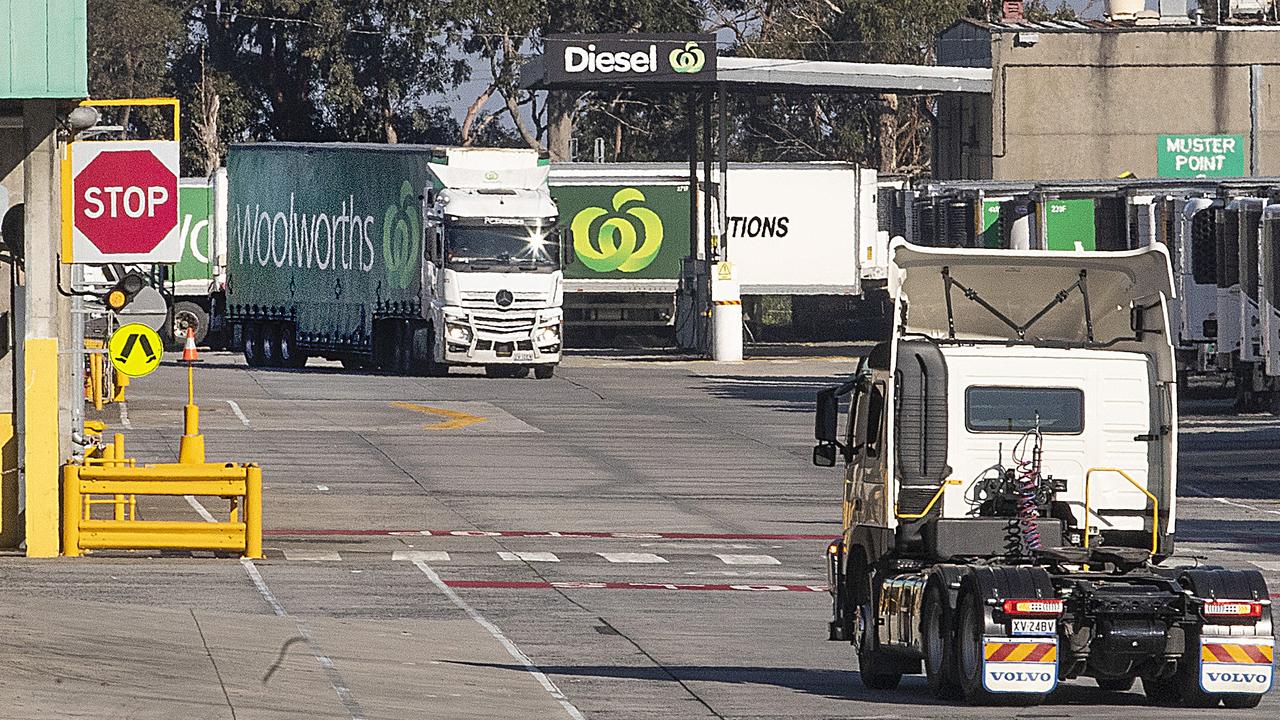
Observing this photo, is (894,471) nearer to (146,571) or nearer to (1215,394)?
(146,571)

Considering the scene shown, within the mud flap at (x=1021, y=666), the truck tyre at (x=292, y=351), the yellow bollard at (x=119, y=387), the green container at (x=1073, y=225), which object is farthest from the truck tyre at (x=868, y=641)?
the truck tyre at (x=292, y=351)

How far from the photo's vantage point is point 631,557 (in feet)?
76.7

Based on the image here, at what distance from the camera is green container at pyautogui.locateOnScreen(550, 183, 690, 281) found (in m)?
58.1

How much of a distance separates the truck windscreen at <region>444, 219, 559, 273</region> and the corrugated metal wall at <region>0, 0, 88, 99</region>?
27.0 meters

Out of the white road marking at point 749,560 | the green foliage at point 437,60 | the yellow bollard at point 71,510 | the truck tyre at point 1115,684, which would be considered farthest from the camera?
the green foliage at point 437,60

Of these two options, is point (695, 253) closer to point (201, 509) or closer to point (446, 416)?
point (446, 416)

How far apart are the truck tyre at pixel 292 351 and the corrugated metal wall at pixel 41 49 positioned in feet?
110

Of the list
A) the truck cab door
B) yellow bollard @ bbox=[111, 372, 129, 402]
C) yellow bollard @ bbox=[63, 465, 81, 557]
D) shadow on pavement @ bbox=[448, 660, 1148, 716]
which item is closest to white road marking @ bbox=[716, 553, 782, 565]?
yellow bollard @ bbox=[63, 465, 81, 557]

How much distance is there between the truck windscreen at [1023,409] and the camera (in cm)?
1460

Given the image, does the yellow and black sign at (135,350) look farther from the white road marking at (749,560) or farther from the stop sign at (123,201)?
the white road marking at (749,560)

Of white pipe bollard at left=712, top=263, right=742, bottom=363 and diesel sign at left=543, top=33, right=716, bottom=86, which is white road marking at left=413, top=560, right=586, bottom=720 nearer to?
white pipe bollard at left=712, top=263, right=742, bottom=363

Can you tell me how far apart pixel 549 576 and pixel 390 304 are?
1132 inches

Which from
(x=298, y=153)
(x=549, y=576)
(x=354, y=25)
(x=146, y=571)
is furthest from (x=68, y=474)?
(x=354, y=25)

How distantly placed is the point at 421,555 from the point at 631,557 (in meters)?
2.03
